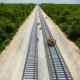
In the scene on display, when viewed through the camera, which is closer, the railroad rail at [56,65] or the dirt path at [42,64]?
the railroad rail at [56,65]

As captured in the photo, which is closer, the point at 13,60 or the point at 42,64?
the point at 42,64

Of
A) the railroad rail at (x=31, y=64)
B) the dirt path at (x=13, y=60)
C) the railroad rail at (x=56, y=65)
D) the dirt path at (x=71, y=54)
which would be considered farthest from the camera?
the dirt path at (x=71, y=54)

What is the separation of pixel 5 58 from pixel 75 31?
63.9 feet

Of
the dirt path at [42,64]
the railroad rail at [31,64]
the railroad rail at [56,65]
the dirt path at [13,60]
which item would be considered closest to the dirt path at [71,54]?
the railroad rail at [56,65]

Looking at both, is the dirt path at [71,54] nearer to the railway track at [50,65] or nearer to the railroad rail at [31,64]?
the railway track at [50,65]

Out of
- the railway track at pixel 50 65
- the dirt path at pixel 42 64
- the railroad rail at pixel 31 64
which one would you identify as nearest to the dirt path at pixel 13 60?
the railroad rail at pixel 31 64

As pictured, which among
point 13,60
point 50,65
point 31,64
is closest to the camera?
point 50,65

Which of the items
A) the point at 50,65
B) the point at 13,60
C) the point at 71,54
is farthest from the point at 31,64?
the point at 71,54

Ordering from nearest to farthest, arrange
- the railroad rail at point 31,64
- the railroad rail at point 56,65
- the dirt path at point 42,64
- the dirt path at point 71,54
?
the railroad rail at point 56,65, the railroad rail at point 31,64, the dirt path at point 42,64, the dirt path at point 71,54

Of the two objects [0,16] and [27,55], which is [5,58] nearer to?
[27,55]

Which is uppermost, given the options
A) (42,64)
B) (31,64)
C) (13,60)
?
(31,64)

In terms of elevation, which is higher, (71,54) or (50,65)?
(50,65)

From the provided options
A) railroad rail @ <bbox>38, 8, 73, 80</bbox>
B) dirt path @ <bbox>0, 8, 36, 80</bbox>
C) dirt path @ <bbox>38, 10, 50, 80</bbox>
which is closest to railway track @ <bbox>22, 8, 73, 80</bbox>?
railroad rail @ <bbox>38, 8, 73, 80</bbox>

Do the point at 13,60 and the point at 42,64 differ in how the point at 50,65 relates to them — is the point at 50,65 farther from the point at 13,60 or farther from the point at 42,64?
the point at 13,60
